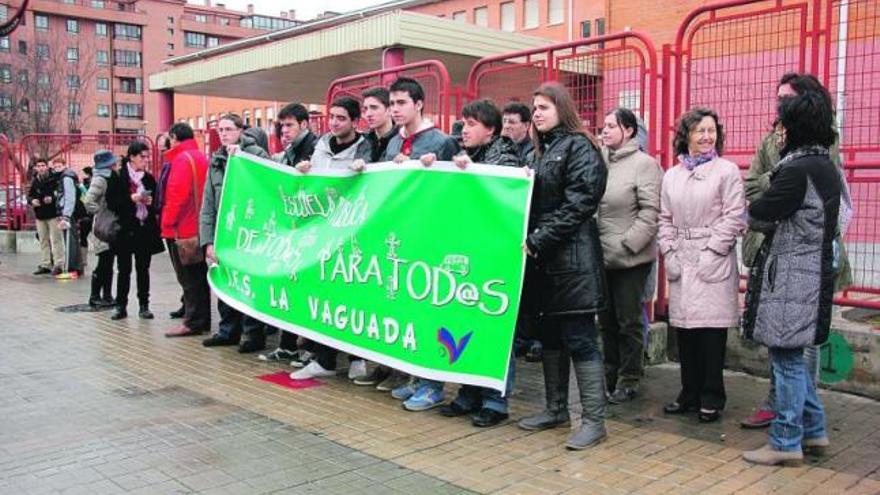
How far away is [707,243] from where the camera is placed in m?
4.81

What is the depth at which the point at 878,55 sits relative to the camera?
580cm

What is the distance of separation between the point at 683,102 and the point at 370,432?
355 cm

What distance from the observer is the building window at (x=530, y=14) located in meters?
47.3

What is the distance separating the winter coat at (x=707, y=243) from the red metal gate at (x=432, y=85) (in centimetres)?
284

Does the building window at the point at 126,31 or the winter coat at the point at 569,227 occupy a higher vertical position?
the building window at the point at 126,31

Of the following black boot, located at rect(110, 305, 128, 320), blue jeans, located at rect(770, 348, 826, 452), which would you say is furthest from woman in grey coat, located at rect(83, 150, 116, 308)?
blue jeans, located at rect(770, 348, 826, 452)

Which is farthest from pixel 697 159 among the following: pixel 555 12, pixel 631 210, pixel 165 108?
pixel 555 12

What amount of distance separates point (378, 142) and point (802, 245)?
3.04m

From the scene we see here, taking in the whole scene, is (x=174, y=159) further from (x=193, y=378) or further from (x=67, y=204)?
(x=67, y=204)

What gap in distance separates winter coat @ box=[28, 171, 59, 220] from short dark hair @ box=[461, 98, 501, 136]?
10.3 meters

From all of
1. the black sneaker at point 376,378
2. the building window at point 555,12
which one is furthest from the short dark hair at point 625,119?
the building window at point 555,12

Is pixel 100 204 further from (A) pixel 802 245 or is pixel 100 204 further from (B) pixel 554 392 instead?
(A) pixel 802 245

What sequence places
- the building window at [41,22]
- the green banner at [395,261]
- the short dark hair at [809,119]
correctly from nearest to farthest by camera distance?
the short dark hair at [809,119] < the green banner at [395,261] < the building window at [41,22]

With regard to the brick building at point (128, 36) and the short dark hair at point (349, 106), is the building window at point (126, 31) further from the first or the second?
Result: the short dark hair at point (349, 106)
